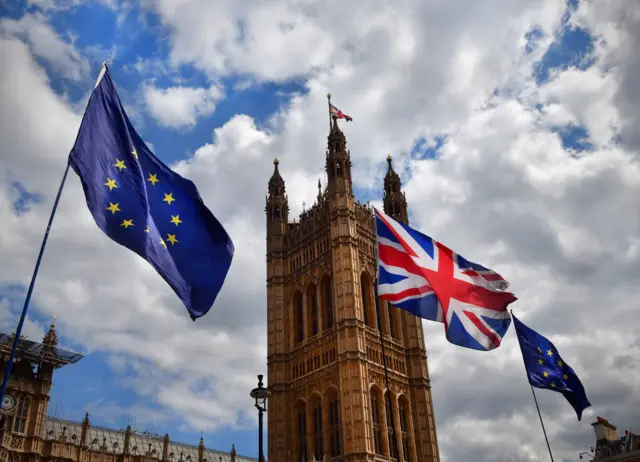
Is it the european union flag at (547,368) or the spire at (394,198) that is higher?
the spire at (394,198)

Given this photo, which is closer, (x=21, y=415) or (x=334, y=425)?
(x=21, y=415)

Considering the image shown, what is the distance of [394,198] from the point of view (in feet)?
251

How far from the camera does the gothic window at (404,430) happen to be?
6097cm

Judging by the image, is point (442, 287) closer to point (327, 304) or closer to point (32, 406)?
point (32, 406)

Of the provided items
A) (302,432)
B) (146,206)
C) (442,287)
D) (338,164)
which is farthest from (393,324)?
(146,206)

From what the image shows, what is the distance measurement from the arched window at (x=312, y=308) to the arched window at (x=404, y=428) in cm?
1107

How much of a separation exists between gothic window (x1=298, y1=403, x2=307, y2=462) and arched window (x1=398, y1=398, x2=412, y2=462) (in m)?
9.24

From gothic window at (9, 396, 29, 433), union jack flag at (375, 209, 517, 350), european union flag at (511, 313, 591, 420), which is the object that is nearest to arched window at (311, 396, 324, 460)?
gothic window at (9, 396, 29, 433)

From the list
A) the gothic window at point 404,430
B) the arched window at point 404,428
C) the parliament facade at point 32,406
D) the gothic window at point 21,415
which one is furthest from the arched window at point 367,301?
the gothic window at point 21,415

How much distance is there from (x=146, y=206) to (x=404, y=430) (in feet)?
172

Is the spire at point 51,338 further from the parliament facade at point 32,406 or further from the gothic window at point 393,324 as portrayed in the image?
the gothic window at point 393,324

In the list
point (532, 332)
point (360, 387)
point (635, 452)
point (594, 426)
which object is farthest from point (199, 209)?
point (360, 387)

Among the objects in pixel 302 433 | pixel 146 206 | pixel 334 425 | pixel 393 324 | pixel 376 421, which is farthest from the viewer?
pixel 393 324

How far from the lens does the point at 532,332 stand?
30.3 metres
